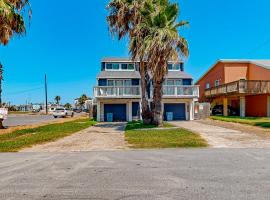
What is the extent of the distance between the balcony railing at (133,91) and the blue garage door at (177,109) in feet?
6.73

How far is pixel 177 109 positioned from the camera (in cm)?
2983

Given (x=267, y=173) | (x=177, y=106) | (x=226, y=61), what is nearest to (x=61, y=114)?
(x=177, y=106)

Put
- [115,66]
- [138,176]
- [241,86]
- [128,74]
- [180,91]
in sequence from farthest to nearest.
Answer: [115,66], [128,74], [241,86], [180,91], [138,176]

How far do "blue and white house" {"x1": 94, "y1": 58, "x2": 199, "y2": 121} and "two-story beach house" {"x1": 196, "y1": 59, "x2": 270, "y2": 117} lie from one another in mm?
5648

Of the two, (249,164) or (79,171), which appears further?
(249,164)

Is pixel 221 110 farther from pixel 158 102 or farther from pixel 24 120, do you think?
pixel 24 120

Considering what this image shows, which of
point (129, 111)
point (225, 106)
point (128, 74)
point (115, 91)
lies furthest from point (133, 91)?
point (225, 106)

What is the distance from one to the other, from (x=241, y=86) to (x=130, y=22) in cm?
1561

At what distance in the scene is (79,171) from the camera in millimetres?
6719

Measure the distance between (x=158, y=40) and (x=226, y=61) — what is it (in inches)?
841

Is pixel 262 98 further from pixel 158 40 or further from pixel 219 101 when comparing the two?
pixel 158 40

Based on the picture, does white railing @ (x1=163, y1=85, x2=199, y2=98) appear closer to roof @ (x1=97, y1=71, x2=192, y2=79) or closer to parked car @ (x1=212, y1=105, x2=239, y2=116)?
roof @ (x1=97, y1=71, x2=192, y2=79)

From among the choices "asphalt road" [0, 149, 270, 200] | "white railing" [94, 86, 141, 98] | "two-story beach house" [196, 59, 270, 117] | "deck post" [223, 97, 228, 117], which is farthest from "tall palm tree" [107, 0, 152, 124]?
"deck post" [223, 97, 228, 117]

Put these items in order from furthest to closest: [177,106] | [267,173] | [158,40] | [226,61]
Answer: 1. [226,61]
2. [177,106]
3. [158,40]
4. [267,173]
